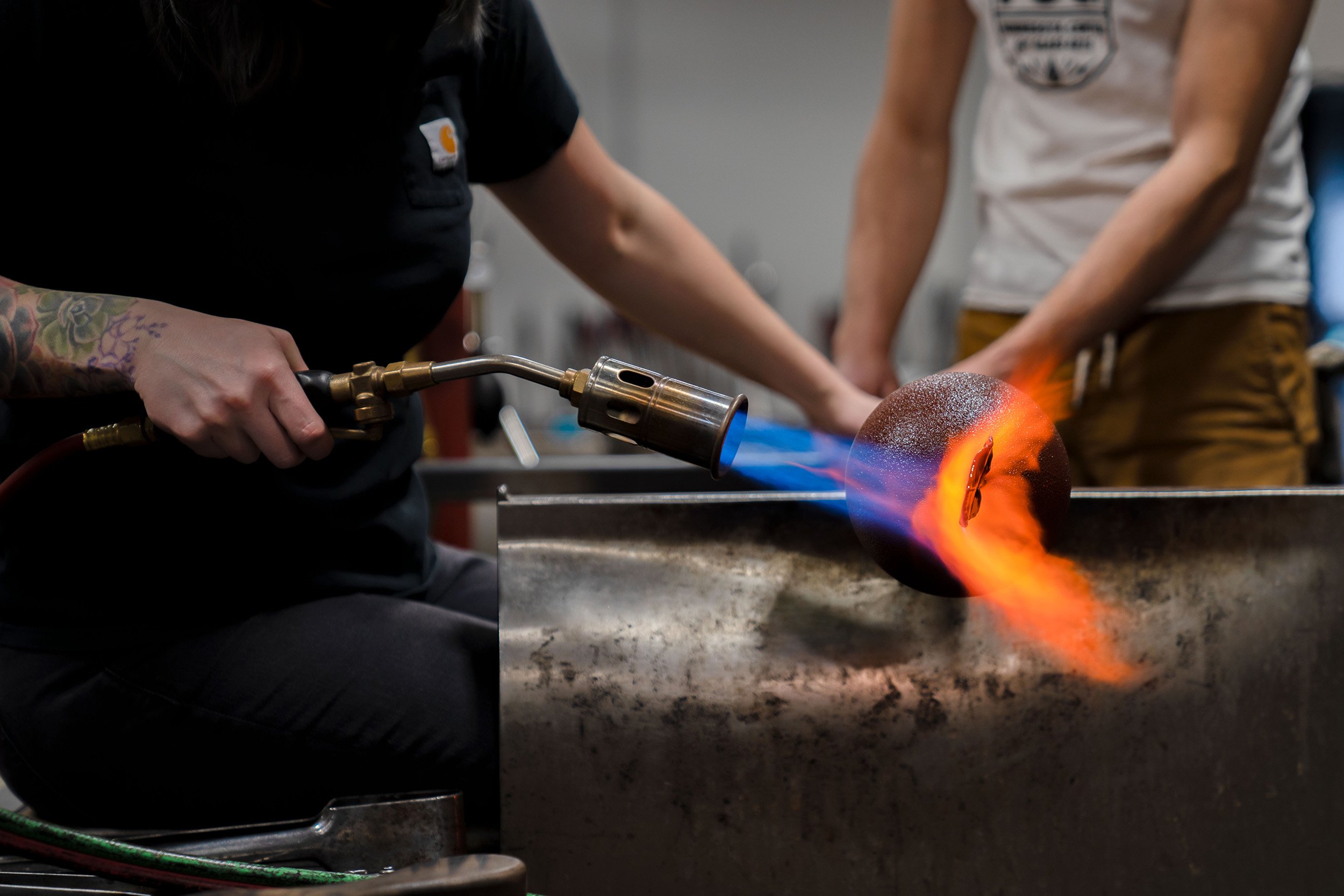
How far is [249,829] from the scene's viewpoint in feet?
1.97

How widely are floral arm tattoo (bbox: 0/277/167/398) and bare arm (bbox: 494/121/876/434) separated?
16.0 inches

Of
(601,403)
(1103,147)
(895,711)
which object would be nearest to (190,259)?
(601,403)

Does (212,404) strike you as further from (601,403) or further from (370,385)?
(601,403)

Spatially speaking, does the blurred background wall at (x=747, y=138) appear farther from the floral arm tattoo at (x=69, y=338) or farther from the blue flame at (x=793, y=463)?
the floral arm tattoo at (x=69, y=338)

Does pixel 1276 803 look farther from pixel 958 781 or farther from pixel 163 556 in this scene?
pixel 163 556

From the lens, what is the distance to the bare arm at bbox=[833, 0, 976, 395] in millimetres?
1255

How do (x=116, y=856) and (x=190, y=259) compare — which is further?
(x=190, y=259)

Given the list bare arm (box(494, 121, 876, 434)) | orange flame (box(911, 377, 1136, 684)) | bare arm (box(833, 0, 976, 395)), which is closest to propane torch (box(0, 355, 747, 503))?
orange flame (box(911, 377, 1136, 684))

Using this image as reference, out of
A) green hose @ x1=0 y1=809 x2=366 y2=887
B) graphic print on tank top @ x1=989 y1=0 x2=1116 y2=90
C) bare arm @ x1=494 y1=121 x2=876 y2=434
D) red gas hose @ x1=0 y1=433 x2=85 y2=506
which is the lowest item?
green hose @ x1=0 y1=809 x2=366 y2=887

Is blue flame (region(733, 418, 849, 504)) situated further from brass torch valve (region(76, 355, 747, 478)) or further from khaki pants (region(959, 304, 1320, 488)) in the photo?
khaki pants (region(959, 304, 1320, 488))

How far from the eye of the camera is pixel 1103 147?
1.12 m

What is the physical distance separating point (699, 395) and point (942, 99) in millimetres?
920

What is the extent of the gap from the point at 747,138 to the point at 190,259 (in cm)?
298

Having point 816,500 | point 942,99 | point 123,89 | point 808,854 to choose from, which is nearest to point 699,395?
point 816,500
